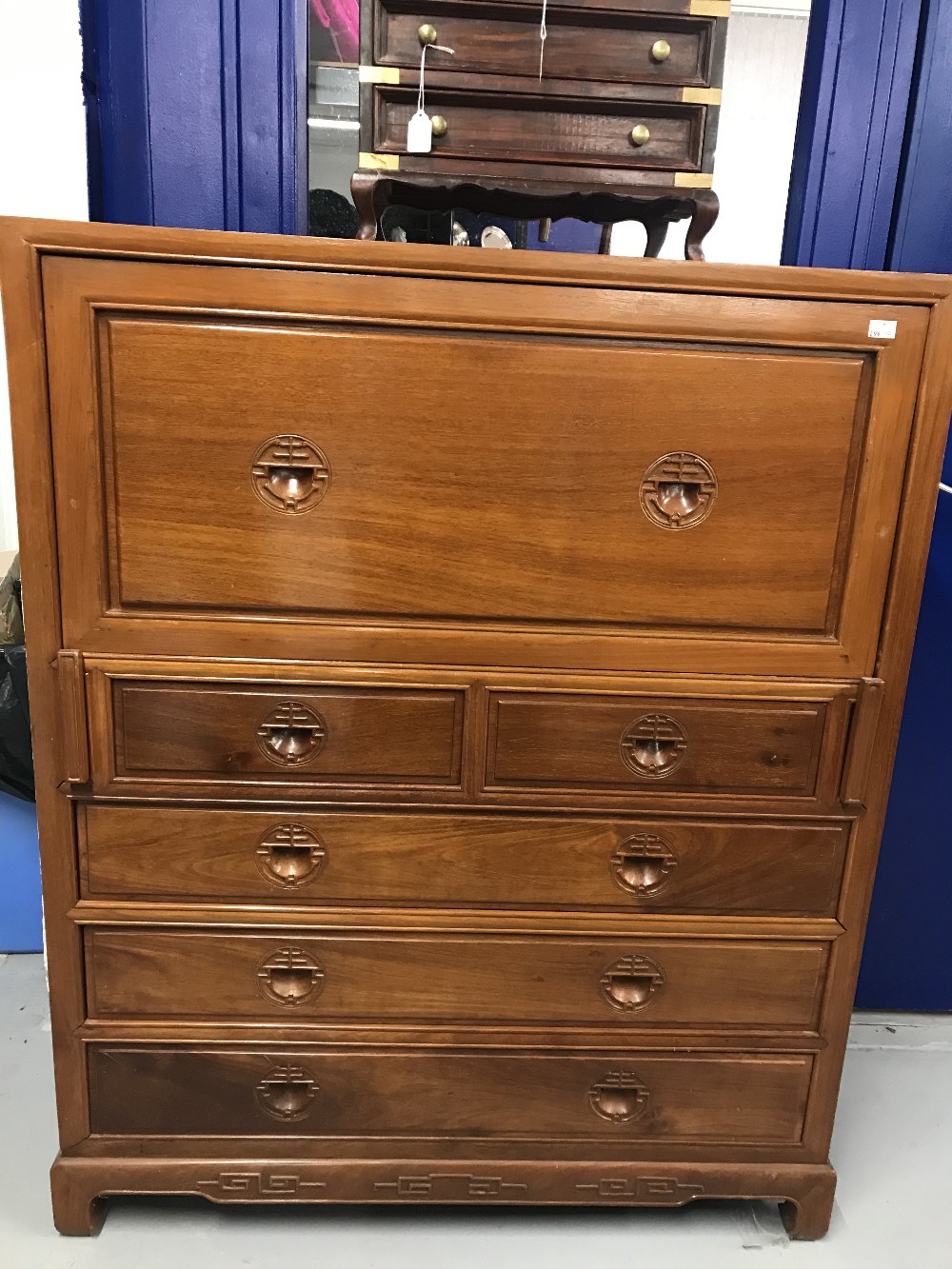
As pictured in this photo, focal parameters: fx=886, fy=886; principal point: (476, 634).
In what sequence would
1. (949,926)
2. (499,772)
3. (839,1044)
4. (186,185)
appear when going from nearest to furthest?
(499,772), (839,1044), (186,185), (949,926)

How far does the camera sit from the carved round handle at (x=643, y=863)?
4.19ft

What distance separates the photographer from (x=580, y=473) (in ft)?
3.75

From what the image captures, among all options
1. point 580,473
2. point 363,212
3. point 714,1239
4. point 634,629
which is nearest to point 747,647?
point 634,629

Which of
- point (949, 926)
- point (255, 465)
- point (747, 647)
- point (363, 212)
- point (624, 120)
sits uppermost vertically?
point (624, 120)

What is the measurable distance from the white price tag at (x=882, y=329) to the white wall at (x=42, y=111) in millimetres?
1293

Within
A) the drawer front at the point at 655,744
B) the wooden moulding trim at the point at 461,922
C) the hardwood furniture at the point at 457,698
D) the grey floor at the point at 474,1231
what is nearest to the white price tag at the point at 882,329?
the hardwood furniture at the point at 457,698

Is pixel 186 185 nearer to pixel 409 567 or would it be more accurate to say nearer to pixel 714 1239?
pixel 409 567

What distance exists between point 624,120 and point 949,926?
5.61ft

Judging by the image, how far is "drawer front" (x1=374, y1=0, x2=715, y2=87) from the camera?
3.95 feet

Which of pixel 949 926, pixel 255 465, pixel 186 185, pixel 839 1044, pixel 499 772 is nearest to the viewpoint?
pixel 255 465

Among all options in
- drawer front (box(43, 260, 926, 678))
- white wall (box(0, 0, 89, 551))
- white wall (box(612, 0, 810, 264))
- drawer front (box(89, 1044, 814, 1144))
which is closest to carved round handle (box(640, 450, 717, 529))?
drawer front (box(43, 260, 926, 678))

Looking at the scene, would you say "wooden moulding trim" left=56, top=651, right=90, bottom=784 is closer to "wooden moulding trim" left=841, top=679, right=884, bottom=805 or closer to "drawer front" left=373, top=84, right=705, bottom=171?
"drawer front" left=373, top=84, right=705, bottom=171

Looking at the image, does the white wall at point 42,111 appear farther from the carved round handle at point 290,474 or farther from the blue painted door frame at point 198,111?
the carved round handle at point 290,474

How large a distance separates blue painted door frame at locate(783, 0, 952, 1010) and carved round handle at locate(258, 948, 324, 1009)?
121 cm
